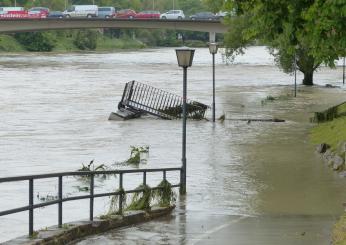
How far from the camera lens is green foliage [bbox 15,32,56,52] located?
429ft

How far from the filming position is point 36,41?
13038 centimetres

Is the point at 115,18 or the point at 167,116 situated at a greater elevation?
the point at 115,18

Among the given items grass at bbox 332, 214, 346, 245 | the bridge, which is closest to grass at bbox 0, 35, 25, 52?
the bridge

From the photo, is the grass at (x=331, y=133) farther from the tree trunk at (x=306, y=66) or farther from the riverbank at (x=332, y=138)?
the tree trunk at (x=306, y=66)

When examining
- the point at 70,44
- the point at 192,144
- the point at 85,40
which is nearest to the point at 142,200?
the point at 192,144

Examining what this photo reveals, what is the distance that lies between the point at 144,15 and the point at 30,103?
59.1m

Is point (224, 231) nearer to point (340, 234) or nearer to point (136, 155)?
point (340, 234)

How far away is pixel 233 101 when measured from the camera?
53.4 m

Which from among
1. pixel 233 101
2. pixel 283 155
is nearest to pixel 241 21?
pixel 233 101

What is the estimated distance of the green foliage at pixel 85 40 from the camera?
5468 inches

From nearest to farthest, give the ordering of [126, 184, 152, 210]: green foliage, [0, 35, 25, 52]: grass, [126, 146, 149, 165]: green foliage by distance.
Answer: [126, 184, 152, 210]: green foliage < [126, 146, 149, 165]: green foliage < [0, 35, 25, 52]: grass

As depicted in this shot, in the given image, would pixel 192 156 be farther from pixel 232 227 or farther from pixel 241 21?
pixel 241 21

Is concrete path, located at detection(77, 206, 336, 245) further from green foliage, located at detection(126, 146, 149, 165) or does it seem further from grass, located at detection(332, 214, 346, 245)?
green foliage, located at detection(126, 146, 149, 165)

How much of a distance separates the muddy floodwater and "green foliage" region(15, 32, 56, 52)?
184ft
